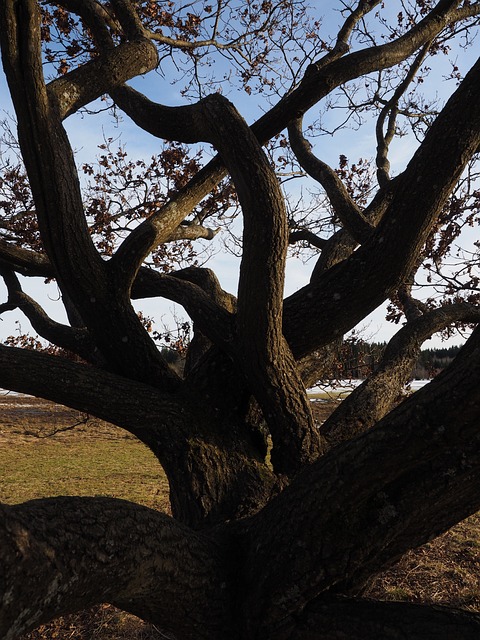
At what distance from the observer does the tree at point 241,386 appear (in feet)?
7.13

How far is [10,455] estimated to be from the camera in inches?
482

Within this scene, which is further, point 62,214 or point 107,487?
point 107,487

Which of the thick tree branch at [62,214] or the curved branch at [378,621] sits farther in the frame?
the thick tree branch at [62,214]

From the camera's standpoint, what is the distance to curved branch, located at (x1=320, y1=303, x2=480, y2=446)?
407 cm

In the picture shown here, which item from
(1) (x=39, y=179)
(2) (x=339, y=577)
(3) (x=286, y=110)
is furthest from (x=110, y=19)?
(2) (x=339, y=577)

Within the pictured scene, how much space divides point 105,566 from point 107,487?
7864 millimetres

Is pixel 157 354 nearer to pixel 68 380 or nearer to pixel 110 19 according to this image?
pixel 68 380

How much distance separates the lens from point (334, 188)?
15.8 feet

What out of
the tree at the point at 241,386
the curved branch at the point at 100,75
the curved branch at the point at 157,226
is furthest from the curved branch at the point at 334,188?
the curved branch at the point at 100,75

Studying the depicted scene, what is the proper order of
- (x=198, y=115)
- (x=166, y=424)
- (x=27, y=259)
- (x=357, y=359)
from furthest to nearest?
(x=357, y=359)
(x=27, y=259)
(x=198, y=115)
(x=166, y=424)

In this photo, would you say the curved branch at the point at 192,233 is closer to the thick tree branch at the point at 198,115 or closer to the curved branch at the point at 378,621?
the thick tree branch at the point at 198,115

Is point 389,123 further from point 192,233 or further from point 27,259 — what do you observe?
point 27,259

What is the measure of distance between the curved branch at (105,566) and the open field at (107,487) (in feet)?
7.48

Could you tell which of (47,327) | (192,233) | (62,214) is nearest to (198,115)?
(62,214)
